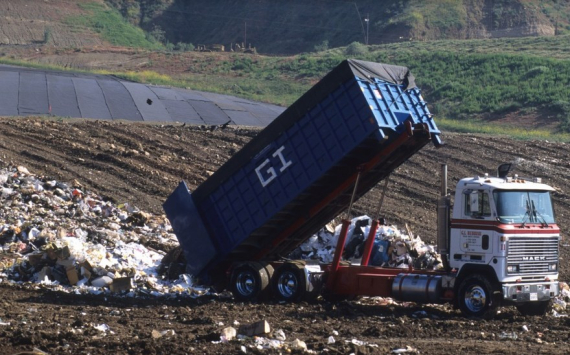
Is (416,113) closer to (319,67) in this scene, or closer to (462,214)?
(462,214)

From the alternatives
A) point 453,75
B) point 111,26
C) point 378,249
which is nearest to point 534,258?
point 378,249

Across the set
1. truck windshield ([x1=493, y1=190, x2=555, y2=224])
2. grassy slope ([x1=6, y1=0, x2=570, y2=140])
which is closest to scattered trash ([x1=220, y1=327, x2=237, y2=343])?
truck windshield ([x1=493, y1=190, x2=555, y2=224])

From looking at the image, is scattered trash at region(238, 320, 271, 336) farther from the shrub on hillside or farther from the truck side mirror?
the shrub on hillside

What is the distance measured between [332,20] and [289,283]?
78.6 metres

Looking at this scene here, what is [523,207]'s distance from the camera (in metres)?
14.6

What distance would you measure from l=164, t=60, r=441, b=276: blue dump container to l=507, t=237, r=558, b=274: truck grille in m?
2.28

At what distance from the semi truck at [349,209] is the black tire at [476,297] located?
0.07ft

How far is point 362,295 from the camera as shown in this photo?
1577 centimetres

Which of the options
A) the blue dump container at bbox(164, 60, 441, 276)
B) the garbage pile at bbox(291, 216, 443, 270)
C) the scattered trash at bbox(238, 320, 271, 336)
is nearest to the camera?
the scattered trash at bbox(238, 320, 271, 336)

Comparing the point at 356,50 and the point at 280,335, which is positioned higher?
the point at 356,50

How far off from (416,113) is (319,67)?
4577 centimetres

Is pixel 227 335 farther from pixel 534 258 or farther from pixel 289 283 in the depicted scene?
pixel 534 258

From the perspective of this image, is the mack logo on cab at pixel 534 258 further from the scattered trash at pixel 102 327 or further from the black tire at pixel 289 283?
the scattered trash at pixel 102 327

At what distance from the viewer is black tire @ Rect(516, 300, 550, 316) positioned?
49.3 feet
